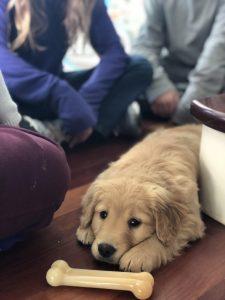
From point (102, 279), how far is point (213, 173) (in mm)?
427

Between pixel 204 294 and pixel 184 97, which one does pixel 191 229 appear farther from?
pixel 184 97

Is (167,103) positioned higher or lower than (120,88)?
lower

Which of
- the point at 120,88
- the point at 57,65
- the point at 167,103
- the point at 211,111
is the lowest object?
the point at 167,103

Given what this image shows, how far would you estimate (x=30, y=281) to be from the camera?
0.94 meters

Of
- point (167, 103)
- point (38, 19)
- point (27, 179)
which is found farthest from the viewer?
point (167, 103)

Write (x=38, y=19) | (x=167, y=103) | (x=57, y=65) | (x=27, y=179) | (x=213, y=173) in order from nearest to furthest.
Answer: (x=27, y=179), (x=213, y=173), (x=38, y=19), (x=57, y=65), (x=167, y=103)

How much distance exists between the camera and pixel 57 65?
171 centimetres

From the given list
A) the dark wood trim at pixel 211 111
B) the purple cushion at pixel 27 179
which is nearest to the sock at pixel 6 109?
the purple cushion at pixel 27 179

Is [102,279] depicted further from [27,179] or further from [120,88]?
[120,88]

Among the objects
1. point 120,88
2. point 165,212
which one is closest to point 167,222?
point 165,212

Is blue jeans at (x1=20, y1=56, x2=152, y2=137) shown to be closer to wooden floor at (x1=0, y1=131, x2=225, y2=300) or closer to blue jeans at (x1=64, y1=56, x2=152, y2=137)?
blue jeans at (x1=64, y1=56, x2=152, y2=137)

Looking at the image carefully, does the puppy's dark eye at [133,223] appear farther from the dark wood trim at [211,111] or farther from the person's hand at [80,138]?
the person's hand at [80,138]

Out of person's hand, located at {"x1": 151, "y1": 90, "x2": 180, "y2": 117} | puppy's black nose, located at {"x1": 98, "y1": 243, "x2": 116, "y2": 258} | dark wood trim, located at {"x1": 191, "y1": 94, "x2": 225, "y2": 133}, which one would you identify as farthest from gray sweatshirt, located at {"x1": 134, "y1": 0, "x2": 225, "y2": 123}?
puppy's black nose, located at {"x1": 98, "y1": 243, "x2": 116, "y2": 258}

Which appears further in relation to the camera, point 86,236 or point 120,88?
point 120,88
